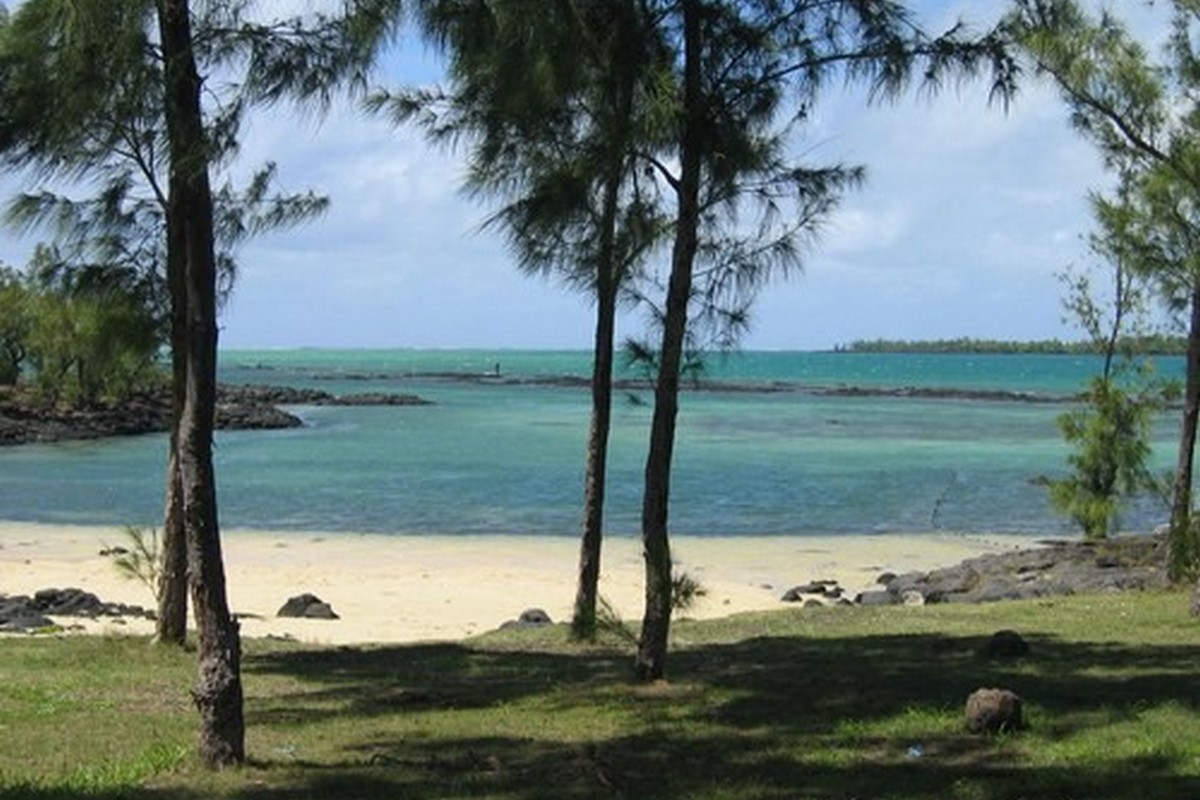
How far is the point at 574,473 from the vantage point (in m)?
43.0

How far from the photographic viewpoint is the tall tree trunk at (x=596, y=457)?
493 inches

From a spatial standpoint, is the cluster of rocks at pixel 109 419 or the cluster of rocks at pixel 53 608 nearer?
the cluster of rocks at pixel 53 608

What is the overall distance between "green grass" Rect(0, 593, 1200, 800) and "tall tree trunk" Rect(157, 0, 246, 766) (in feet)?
1.01

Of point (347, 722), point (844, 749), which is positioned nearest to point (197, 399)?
point (347, 722)

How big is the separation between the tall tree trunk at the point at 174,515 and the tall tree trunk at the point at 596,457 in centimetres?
352

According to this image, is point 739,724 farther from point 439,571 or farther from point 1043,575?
point 439,571

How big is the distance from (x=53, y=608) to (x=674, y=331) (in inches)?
453

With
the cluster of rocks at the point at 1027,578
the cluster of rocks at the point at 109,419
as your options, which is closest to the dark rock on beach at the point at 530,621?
the cluster of rocks at the point at 1027,578

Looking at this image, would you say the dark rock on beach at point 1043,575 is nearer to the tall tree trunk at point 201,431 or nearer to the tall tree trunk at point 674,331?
the tall tree trunk at point 674,331

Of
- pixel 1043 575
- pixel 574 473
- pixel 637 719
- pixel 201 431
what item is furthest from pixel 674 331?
pixel 574 473

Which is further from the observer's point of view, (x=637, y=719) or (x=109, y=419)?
(x=109, y=419)

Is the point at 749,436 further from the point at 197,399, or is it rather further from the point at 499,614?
the point at 197,399

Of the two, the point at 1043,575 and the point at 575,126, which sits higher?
the point at 575,126

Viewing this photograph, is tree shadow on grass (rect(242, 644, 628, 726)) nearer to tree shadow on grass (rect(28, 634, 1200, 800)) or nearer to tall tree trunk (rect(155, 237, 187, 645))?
tree shadow on grass (rect(28, 634, 1200, 800))
